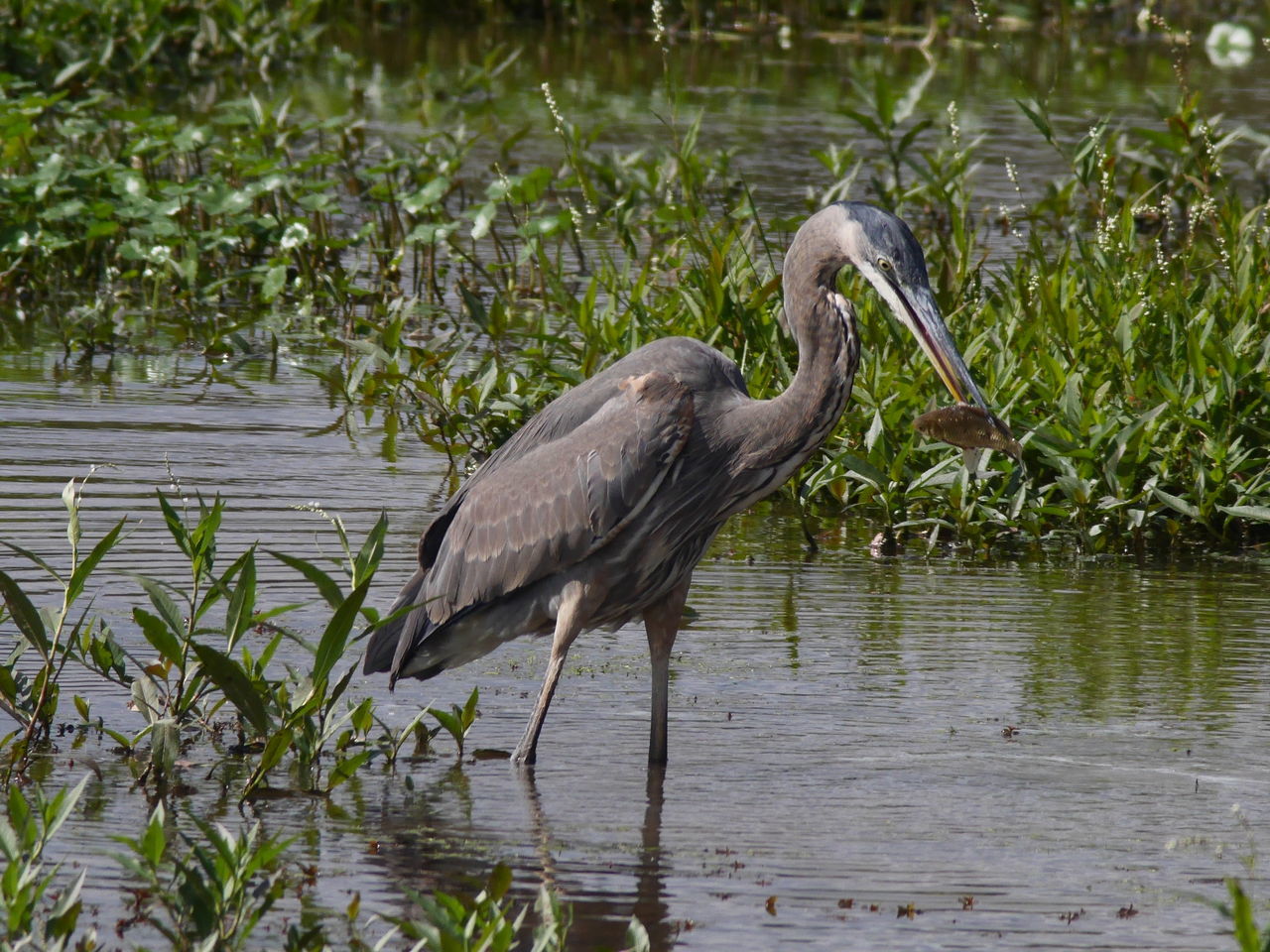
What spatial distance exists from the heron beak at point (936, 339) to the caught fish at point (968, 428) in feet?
0.07

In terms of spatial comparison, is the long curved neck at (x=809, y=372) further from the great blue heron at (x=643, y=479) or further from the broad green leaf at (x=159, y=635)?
the broad green leaf at (x=159, y=635)

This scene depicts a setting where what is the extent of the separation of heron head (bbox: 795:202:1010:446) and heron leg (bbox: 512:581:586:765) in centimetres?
99

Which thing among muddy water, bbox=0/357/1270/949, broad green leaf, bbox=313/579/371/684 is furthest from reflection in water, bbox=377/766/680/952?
broad green leaf, bbox=313/579/371/684

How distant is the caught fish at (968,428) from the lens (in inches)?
167

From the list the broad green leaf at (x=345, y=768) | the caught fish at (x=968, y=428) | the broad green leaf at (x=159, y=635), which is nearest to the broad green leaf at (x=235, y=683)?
the broad green leaf at (x=159, y=635)

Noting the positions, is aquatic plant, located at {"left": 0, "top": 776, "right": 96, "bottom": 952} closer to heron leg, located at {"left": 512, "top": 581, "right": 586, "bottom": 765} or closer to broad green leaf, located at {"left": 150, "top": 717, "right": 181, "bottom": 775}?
broad green leaf, located at {"left": 150, "top": 717, "right": 181, "bottom": 775}

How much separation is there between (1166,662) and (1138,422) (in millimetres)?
965

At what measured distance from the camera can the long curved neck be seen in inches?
171

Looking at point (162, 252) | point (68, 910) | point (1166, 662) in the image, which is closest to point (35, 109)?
point (162, 252)

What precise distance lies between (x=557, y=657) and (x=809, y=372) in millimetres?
862

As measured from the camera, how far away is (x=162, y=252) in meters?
8.62

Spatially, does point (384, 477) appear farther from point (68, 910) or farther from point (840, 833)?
point (68, 910)


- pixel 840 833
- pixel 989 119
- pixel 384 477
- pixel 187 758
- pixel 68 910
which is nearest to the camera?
pixel 68 910

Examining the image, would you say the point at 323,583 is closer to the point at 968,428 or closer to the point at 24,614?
the point at 24,614
